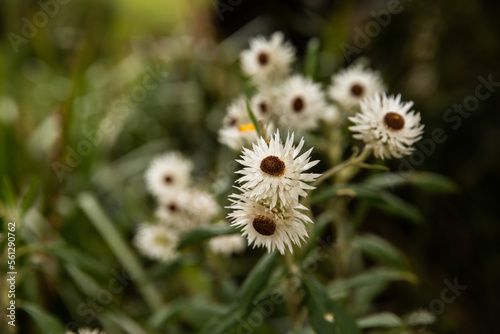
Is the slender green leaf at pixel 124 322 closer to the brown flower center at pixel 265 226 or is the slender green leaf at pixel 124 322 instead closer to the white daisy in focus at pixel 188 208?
the white daisy in focus at pixel 188 208

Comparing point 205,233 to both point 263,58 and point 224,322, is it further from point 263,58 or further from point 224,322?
point 263,58

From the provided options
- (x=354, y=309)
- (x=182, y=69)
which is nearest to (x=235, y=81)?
(x=182, y=69)

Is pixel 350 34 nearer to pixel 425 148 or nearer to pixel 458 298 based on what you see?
pixel 425 148
